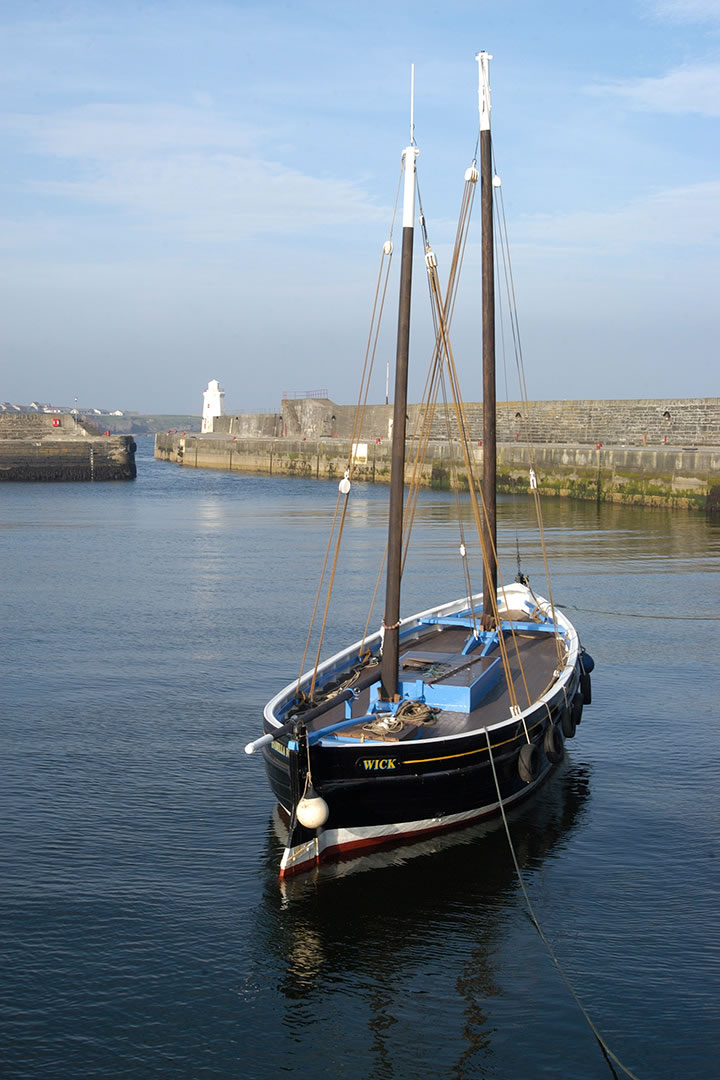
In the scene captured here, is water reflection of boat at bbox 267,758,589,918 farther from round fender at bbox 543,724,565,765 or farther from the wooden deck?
the wooden deck

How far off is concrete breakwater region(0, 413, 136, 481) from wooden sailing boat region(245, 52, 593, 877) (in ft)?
Answer: 163

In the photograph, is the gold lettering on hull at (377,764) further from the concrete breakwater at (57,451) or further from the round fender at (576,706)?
the concrete breakwater at (57,451)

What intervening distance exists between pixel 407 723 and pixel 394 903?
5.10 feet

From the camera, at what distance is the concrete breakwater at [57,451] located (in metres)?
58.5

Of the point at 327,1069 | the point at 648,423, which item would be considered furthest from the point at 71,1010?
the point at 648,423

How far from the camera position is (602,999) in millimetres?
6926

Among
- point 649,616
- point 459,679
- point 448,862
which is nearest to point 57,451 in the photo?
point 649,616

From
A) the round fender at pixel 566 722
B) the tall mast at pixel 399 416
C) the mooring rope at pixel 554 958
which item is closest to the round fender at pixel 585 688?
the round fender at pixel 566 722

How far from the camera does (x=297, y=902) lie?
27.0 feet

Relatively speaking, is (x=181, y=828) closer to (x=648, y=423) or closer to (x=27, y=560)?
(x=27, y=560)

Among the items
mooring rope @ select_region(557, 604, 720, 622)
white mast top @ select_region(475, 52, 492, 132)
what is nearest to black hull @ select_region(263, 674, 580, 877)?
white mast top @ select_region(475, 52, 492, 132)

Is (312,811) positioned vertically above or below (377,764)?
below

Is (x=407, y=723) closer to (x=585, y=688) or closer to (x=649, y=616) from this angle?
(x=585, y=688)

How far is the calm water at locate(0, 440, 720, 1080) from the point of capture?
21.2ft
